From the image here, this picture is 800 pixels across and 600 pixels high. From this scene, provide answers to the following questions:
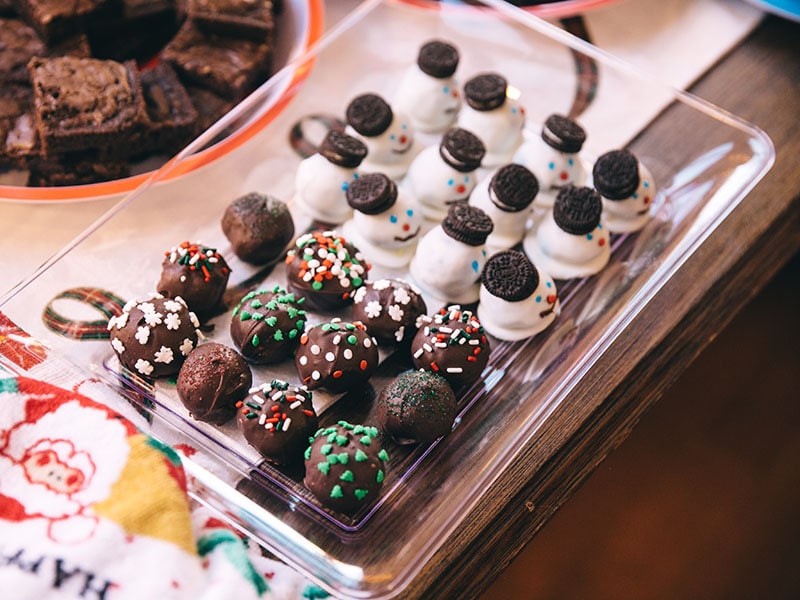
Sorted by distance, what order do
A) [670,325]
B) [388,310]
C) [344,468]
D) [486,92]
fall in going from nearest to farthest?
[344,468] < [388,310] < [670,325] < [486,92]

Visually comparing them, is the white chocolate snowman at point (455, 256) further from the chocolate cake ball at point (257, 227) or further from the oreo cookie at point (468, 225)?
the chocolate cake ball at point (257, 227)

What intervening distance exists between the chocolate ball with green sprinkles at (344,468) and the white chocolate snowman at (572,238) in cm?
62

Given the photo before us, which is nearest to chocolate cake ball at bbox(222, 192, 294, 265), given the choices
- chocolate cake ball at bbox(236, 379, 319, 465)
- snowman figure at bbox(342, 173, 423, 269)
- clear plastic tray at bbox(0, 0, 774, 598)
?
clear plastic tray at bbox(0, 0, 774, 598)

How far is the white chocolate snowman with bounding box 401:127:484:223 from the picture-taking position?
189cm

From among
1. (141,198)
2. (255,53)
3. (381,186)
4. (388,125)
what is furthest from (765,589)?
(255,53)

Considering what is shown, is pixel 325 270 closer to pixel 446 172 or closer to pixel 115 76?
pixel 446 172

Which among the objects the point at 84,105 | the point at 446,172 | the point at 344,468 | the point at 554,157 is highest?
the point at 554,157

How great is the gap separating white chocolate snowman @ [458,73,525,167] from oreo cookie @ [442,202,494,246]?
30cm

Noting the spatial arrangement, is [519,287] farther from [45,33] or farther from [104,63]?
[45,33]

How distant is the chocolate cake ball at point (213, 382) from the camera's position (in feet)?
4.99

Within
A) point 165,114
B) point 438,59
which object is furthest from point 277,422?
point 438,59

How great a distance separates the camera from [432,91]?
2.06m

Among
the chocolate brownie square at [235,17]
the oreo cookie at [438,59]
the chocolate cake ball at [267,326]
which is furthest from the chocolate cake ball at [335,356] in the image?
the chocolate brownie square at [235,17]

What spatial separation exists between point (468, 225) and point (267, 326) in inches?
17.7
